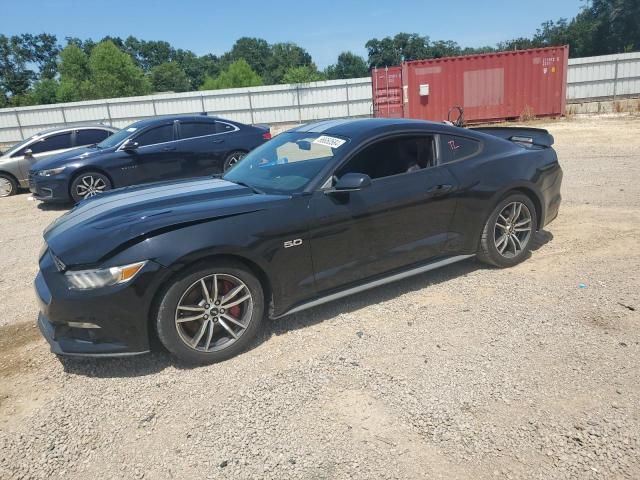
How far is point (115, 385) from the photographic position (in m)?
3.16

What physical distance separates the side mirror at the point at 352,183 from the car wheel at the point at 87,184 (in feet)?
21.6

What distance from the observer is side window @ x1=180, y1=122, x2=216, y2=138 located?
935 cm

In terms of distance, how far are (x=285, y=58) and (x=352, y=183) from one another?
11643 cm

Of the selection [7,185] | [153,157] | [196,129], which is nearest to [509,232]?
[153,157]

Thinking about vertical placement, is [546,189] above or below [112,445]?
above

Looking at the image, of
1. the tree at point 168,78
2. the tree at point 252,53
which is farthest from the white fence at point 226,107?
the tree at point 252,53

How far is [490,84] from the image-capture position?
2062 cm

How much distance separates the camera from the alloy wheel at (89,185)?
347 inches

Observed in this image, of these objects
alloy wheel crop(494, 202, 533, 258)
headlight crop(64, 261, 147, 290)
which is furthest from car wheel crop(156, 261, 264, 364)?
alloy wheel crop(494, 202, 533, 258)

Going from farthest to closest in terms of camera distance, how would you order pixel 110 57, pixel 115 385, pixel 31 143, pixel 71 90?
1. pixel 71 90
2. pixel 110 57
3. pixel 31 143
4. pixel 115 385

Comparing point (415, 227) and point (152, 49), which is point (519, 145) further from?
point (152, 49)

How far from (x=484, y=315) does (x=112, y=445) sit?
275 centimetres

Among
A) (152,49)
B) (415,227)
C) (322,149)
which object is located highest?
(152,49)

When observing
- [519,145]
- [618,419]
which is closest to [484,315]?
[618,419]
